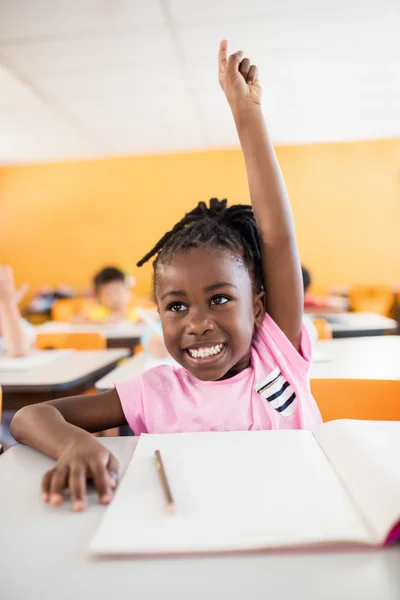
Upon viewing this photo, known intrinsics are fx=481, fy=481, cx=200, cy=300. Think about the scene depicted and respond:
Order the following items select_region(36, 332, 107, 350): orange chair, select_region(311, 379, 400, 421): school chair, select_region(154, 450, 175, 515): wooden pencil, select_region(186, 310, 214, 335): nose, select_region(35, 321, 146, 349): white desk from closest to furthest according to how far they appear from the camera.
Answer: select_region(154, 450, 175, 515): wooden pencil → select_region(186, 310, 214, 335): nose → select_region(311, 379, 400, 421): school chair → select_region(36, 332, 107, 350): orange chair → select_region(35, 321, 146, 349): white desk

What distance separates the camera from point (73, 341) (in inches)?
100

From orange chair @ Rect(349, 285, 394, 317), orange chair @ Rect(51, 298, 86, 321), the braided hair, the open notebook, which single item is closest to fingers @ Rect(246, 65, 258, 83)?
the braided hair

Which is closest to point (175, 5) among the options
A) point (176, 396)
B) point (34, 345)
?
point (34, 345)

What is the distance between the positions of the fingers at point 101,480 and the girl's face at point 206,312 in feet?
1.00

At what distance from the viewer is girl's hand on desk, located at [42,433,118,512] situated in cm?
59

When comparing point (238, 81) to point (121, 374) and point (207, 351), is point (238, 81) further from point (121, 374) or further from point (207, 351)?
point (121, 374)

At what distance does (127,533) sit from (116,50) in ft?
11.1

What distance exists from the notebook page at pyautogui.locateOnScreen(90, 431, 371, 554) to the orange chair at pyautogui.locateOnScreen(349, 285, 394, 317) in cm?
528

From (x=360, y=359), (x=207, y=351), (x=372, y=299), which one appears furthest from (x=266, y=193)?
(x=372, y=299)

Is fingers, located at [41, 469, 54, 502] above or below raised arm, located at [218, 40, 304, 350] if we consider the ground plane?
below

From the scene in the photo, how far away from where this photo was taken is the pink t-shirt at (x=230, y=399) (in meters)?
0.90

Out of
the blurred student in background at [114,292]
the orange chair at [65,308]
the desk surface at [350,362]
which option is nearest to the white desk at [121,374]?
the desk surface at [350,362]

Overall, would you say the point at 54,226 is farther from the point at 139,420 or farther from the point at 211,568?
the point at 211,568

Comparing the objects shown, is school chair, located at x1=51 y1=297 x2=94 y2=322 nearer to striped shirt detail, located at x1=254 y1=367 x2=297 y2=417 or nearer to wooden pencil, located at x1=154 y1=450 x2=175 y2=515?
striped shirt detail, located at x1=254 y1=367 x2=297 y2=417
